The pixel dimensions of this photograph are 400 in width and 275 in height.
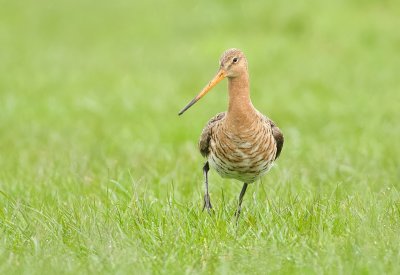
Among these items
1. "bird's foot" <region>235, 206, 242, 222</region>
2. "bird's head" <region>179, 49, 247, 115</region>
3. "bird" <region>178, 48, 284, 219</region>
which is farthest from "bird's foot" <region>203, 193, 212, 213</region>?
"bird's head" <region>179, 49, 247, 115</region>

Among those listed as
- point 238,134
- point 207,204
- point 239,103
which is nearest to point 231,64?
point 239,103

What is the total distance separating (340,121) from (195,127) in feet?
5.70

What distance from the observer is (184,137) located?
9.72m

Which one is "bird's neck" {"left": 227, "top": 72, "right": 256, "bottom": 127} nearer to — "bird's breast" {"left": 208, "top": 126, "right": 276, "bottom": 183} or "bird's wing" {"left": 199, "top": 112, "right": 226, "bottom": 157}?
"bird's breast" {"left": 208, "top": 126, "right": 276, "bottom": 183}

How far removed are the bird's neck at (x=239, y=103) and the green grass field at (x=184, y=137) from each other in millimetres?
543

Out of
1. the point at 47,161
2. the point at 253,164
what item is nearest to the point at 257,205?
the point at 253,164

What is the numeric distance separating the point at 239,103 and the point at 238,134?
208 mm

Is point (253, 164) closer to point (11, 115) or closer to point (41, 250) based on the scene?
point (41, 250)

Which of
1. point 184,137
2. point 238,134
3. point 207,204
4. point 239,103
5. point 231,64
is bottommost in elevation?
point 184,137

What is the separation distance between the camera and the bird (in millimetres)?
5578

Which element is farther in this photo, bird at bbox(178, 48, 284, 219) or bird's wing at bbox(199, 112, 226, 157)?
bird's wing at bbox(199, 112, 226, 157)

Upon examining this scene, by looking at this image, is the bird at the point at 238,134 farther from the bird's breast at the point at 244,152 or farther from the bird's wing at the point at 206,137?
the bird's wing at the point at 206,137

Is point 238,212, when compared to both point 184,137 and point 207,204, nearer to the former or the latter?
point 207,204

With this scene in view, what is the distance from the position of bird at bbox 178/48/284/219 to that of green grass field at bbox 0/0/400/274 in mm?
235
